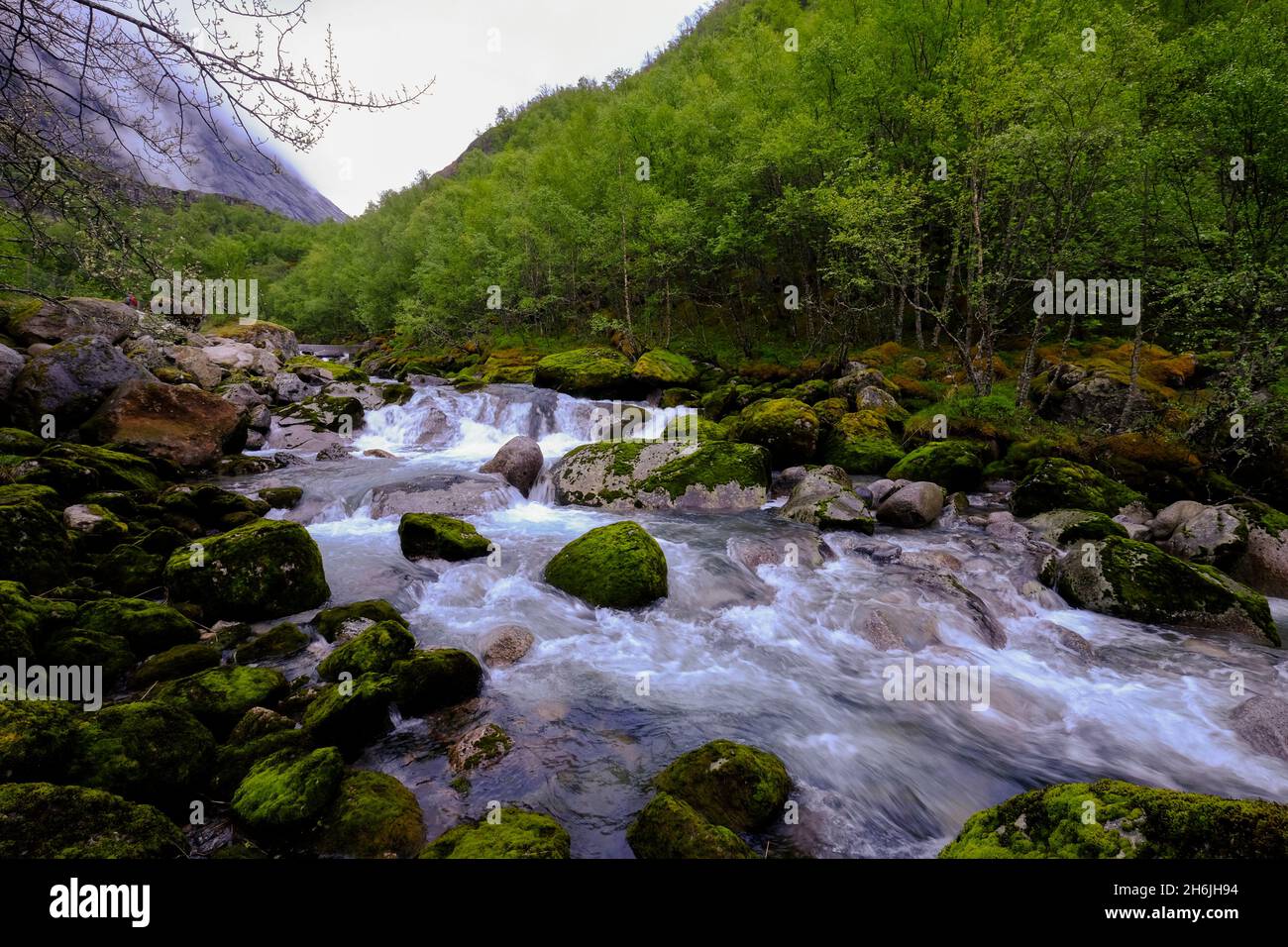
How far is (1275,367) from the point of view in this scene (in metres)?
11.2

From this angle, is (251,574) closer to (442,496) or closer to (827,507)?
(442,496)

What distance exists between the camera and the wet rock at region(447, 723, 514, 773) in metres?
5.27

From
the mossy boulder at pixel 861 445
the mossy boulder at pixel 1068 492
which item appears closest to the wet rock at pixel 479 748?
the mossy boulder at pixel 1068 492

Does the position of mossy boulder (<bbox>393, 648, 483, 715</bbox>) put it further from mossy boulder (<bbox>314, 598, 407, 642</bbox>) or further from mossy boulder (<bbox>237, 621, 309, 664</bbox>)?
mossy boulder (<bbox>237, 621, 309, 664</bbox>)

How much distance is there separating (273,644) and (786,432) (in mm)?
13312

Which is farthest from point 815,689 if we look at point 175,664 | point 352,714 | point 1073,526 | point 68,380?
point 68,380

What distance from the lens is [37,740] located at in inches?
161

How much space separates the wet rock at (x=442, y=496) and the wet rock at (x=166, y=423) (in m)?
5.94

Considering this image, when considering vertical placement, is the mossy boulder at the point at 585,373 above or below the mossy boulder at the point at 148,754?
above

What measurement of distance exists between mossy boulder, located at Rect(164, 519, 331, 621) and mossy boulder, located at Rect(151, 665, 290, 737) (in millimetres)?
2036

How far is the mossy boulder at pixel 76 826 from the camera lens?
333cm

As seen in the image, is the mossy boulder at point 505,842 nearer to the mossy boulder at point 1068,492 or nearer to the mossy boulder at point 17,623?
the mossy boulder at point 17,623

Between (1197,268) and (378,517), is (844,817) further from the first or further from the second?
(1197,268)

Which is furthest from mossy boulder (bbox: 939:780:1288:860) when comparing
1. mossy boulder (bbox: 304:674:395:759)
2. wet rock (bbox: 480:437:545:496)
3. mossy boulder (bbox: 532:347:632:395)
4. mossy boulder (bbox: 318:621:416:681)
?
mossy boulder (bbox: 532:347:632:395)
